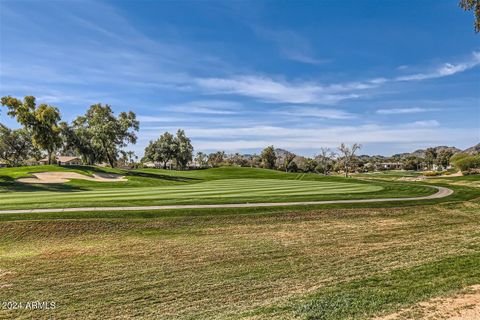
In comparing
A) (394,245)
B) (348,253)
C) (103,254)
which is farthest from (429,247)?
(103,254)

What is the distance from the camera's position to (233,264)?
10273mm

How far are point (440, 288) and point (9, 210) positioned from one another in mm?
19564

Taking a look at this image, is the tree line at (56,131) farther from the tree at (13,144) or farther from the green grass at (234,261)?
the green grass at (234,261)

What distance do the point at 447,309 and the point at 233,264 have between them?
19.6 feet

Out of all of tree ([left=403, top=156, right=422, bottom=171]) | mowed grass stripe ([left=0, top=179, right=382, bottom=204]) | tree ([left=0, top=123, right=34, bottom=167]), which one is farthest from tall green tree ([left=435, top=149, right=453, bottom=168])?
tree ([left=0, top=123, right=34, bottom=167])

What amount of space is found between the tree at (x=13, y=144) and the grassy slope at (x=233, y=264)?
80162 mm

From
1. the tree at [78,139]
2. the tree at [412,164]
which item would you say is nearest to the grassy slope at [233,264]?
the tree at [78,139]

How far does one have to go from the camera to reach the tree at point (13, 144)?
Result: 79.8 metres

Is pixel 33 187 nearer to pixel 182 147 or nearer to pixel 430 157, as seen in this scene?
pixel 182 147

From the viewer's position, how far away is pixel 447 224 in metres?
16.2

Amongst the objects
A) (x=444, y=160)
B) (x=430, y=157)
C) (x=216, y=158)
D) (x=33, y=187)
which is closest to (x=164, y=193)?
(x=33, y=187)

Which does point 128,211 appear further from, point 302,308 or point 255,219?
point 302,308

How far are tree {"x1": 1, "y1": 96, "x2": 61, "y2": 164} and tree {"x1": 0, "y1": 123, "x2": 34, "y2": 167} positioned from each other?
116ft

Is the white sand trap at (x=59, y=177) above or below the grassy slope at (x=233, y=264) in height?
above
